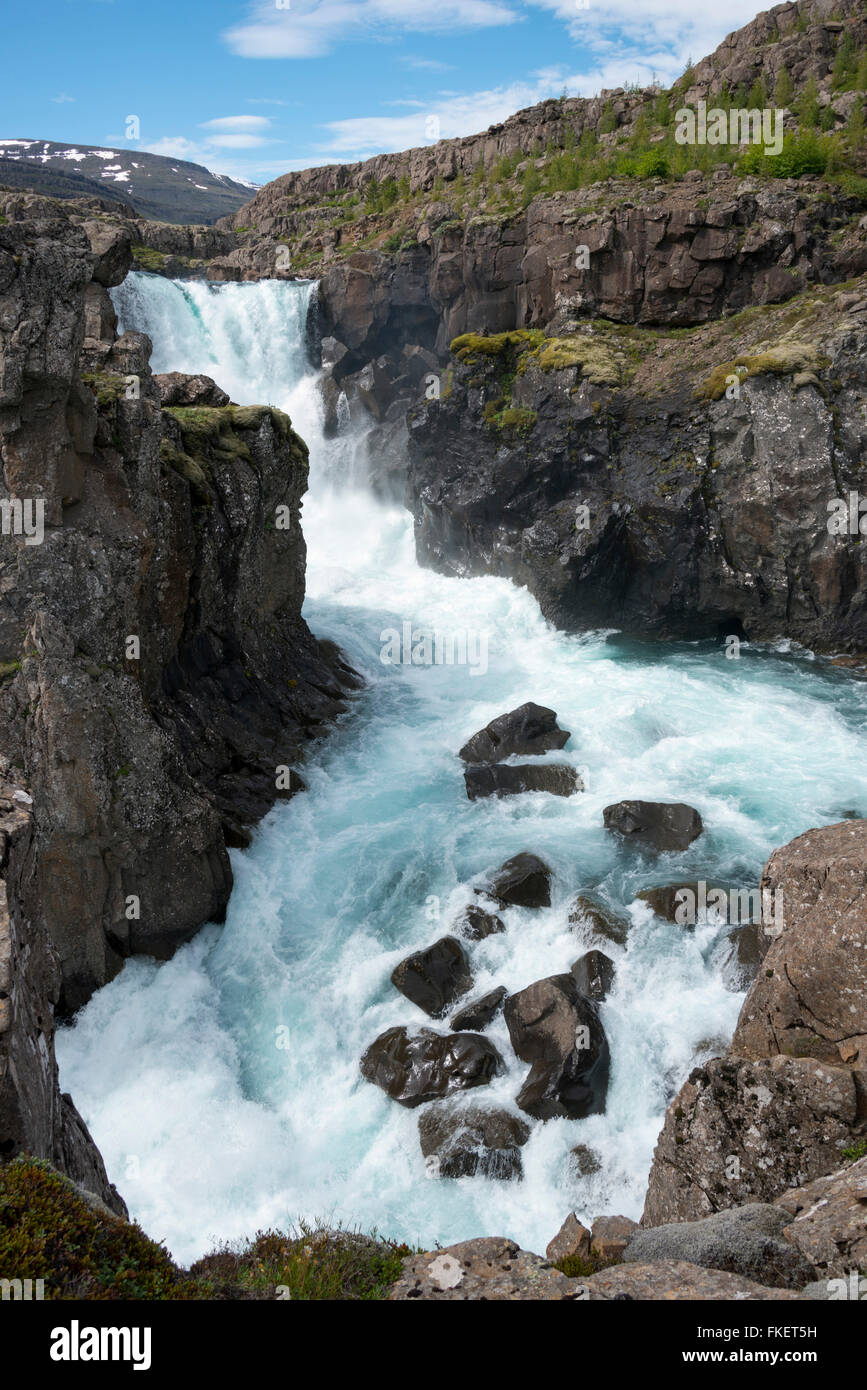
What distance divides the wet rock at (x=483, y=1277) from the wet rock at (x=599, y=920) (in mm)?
10445

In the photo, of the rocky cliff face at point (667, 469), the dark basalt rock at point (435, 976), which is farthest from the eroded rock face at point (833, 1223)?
the rocky cliff face at point (667, 469)

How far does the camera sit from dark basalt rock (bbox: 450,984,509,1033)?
15.7 metres

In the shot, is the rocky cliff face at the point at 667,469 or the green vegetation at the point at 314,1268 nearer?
the green vegetation at the point at 314,1268

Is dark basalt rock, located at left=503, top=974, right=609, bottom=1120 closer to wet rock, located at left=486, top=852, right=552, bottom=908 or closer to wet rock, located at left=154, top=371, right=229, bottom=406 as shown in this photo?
wet rock, located at left=486, top=852, right=552, bottom=908

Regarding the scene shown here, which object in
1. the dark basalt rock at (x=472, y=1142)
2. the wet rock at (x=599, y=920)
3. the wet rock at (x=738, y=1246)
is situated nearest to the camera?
the wet rock at (x=738, y=1246)

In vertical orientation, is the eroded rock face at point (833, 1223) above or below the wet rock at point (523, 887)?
above

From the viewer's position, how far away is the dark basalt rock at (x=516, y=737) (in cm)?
2505

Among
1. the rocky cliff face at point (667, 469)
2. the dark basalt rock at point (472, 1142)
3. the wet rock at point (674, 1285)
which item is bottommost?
the dark basalt rock at point (472, 1142)

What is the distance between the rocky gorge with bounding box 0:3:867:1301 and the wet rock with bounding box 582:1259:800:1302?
55 millimetres

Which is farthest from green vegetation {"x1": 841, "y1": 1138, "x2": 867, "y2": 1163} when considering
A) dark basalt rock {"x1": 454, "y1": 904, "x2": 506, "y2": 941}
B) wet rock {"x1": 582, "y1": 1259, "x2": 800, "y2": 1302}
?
dark basalt rock {"x1": 454, "y1": 904, "x2": 506, "y2": 941}

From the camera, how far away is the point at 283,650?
27656 millimetres

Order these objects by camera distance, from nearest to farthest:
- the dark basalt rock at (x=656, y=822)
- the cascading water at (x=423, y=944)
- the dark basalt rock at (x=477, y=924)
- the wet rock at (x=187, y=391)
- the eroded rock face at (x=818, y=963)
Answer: the eroded rock face at (x=818, y=963) → the cascading water at (x=423, y=944) → the dark basalt rock at (x=477, y=924) → the dark basalt rock at (x=656, y=822) → the wet rock at (x=187, y=391)

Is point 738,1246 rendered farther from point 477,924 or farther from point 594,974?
point 477,924

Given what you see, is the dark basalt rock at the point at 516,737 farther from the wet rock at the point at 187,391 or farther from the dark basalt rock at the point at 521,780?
the wet rock at the point at 187,391
